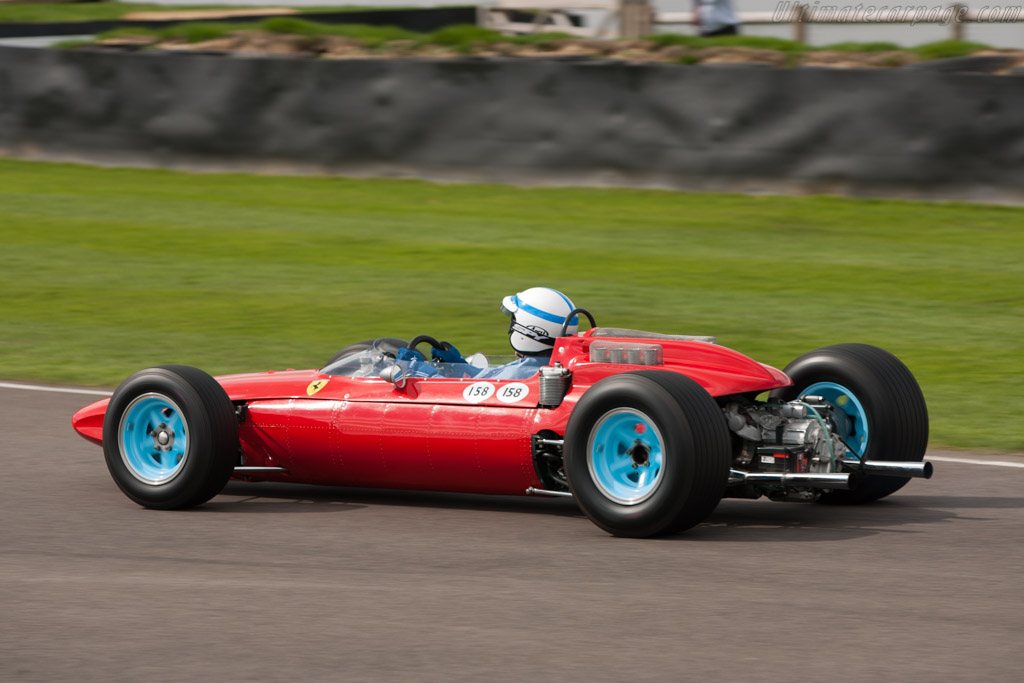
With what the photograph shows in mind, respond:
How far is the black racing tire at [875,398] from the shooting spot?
7430 millimetres

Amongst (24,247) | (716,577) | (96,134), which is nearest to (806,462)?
(716,577)

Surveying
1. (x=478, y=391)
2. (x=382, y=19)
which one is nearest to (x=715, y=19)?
(x=382, y=19)

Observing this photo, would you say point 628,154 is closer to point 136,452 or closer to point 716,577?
point 136,452

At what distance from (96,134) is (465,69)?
5234 mm

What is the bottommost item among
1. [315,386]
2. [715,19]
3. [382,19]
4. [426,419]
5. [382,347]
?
[426,419]

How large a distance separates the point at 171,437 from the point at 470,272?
7.65 meters

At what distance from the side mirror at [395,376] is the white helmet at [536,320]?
55cm

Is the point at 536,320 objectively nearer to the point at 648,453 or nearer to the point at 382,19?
the point at 648,453

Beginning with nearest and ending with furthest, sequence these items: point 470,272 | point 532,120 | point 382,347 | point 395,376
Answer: point 395,376 → point 382,347 → point 470,272 → point 532,120

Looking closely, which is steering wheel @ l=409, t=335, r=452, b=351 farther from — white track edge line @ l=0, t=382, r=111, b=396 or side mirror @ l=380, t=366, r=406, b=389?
white track edge line @ l=0, t=382, r=111, b=396

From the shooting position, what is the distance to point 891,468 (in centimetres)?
700

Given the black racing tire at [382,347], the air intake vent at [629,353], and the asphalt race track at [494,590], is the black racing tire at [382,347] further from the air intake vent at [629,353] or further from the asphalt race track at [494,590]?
the air intake vent at [629,353]

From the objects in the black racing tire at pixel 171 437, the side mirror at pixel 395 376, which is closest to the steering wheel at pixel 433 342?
the side mirror at pixel 395 376

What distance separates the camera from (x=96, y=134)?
20.2 m
